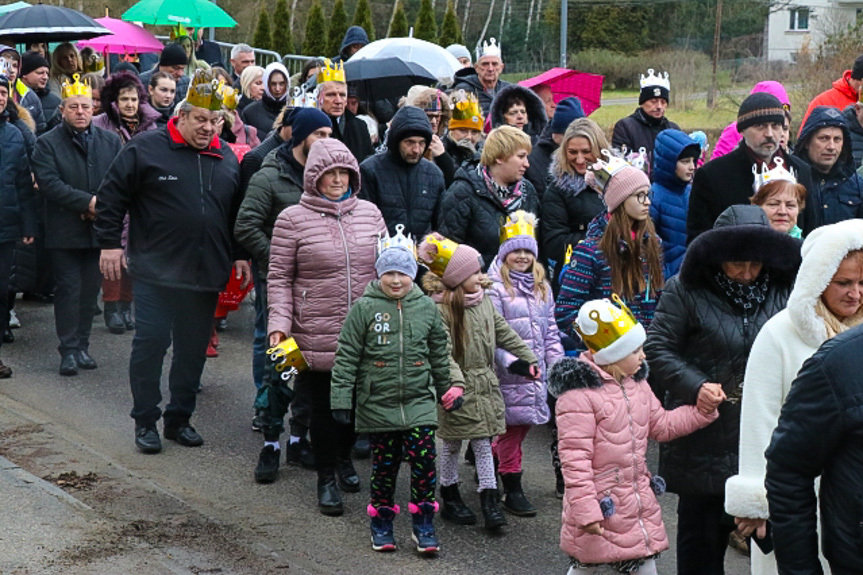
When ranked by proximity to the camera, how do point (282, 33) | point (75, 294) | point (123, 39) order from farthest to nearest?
point (282, 33) → point (123, 39) → point (75, 294)

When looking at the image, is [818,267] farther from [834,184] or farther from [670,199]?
[834,184]

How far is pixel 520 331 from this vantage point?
7.79 meters

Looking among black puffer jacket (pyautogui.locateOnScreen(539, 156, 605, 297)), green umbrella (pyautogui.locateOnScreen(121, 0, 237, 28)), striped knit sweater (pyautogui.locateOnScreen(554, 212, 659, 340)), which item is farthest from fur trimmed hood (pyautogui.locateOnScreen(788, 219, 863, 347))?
green umbrella (pyautogui.locateOnScreen(121, 0, 237, 28))

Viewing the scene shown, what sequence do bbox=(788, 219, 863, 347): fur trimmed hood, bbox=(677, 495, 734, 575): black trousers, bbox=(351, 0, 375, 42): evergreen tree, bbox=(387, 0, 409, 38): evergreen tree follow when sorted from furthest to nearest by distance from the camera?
bbox=(351, 0, 375, 42): evergreen tree → bbox=(387, 0, 409, 38): evergreen tree → bbox=(677, 495, 734, 575): black trousers → bbox=(788, 219, 863, 347): fur trimmed hood

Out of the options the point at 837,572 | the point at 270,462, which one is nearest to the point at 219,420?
the point at 270,462

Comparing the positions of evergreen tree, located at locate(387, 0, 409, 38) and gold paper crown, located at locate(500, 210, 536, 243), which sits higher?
evergreen tree, located at locate(387, 0, 409, 38)

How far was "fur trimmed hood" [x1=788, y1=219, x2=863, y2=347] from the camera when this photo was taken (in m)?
4.50

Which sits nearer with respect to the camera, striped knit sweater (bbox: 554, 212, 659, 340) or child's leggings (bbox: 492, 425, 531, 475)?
striped knit sweater (bbox: 554, 212, 659, 340)

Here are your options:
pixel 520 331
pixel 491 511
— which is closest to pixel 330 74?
pixel 520 331

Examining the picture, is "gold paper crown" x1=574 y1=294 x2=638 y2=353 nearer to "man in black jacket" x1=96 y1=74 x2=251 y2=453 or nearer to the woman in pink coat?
the woman in pink coat

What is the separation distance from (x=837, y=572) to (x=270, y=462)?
4.77 meters

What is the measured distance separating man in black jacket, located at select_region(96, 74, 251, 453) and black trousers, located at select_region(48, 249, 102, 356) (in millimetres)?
2085

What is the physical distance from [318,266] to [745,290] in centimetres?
267

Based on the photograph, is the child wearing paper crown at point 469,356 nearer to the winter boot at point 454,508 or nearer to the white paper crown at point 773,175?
the winter boot at point 454,508
